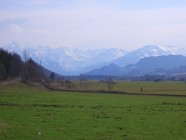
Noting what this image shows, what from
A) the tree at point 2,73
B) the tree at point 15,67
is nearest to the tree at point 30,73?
the tree at point 15,67

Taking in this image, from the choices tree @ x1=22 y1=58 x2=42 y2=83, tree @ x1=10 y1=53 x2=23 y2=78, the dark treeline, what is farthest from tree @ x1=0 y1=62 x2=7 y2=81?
tree @ x1=10 y1=53 x2=23 y2=78

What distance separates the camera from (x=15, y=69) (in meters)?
165

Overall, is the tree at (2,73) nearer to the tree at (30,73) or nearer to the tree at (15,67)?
the tree at (30,73)

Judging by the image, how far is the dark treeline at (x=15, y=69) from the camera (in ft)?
490

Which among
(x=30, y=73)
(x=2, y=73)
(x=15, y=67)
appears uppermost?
(x=15, y=67)

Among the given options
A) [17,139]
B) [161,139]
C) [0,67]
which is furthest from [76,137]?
[0,67]

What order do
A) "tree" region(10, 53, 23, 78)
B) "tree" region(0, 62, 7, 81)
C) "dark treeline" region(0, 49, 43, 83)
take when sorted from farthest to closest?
"tree" region(10, 53, 23, 78), "dark treeline" region(0, 49, 43, 83), "tree" region(0, 62, 7, 81)

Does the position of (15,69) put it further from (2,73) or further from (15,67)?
(2,73)

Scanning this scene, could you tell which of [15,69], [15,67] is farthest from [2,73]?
[15,67]

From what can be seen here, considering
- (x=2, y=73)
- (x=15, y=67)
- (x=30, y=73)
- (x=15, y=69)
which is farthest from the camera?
(x=15, y=67)

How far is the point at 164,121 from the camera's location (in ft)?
111

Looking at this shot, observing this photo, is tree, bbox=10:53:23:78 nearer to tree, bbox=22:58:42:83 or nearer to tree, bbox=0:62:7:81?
tree, bbox=22:58:42:83

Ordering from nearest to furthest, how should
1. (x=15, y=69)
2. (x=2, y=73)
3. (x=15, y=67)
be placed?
1. (x=2, y=73)
2. (x=15, y=69)
3. (x=15, y=67)

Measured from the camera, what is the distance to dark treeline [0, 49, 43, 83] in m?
149
